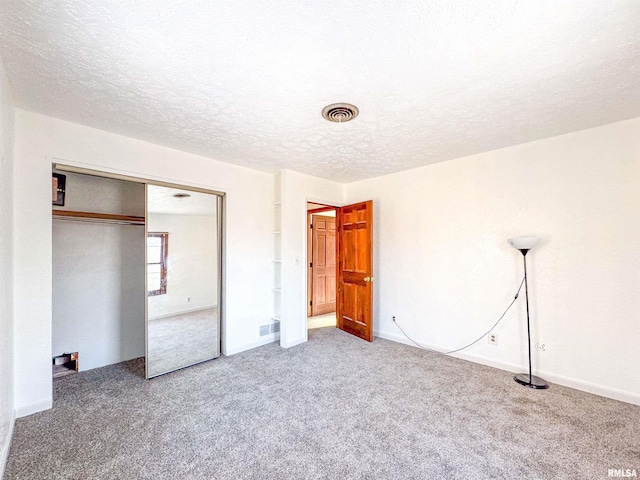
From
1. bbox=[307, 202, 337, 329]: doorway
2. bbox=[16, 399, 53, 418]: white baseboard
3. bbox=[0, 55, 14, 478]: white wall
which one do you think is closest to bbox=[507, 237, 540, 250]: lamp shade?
bbox=[307, 202, 337, 329]: doorway

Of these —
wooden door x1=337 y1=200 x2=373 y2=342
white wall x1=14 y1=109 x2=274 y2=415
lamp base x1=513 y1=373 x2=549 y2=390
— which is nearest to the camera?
white wall x1=14 y1=109 x2=274 y2=415

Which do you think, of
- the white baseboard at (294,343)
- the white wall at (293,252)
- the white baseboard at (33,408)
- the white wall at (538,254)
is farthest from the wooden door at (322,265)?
the white baseboard at (33,408)

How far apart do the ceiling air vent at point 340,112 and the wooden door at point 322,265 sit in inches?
131

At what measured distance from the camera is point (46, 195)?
237cm


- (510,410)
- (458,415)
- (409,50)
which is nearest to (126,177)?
(409,50)

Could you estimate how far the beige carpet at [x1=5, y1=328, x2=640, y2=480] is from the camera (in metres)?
1.73

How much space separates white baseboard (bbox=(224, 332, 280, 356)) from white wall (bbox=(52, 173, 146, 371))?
1.19 meters

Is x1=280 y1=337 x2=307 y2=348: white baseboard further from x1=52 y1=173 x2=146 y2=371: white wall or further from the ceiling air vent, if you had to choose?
the ceiling air vent

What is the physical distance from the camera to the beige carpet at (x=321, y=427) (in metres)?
1.73

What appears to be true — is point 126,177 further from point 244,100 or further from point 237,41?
point 237,41

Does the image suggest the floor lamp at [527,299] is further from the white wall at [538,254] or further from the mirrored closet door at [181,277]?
the mirrored closet door at [181,277]

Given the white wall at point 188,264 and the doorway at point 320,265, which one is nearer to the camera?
the white wall at point 188,264

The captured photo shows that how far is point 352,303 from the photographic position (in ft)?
14.4

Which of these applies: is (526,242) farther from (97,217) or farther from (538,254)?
(97,217)
